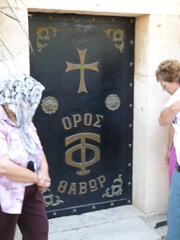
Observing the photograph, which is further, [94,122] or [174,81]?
[94,122]

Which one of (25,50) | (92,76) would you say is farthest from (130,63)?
(25,50)

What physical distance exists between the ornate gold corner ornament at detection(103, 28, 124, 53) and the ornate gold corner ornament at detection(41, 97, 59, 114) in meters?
0.75

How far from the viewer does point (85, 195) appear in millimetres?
4008

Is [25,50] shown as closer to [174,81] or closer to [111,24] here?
[111,24]

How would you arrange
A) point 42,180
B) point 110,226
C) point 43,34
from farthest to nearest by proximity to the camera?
point 110,226, point 43,34, point 42,180

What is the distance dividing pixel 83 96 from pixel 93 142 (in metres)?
0.45

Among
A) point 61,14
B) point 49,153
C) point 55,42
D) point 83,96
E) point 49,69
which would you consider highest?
point 61,14

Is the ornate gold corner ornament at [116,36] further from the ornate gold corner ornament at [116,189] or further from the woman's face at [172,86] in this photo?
the ornate gold corner ornament at [116,189]

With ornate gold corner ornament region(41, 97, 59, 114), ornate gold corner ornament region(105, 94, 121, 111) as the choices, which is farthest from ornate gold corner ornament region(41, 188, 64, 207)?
ornate gold corner ornament region(105, 94, 121, 111)

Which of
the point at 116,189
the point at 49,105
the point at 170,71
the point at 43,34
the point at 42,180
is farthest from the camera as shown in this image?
the point at 116,189

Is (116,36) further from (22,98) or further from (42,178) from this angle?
(42,178)

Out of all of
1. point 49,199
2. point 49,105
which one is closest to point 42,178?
point 49,105

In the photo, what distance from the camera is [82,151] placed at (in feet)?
12.8

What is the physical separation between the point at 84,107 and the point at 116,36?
694mm
